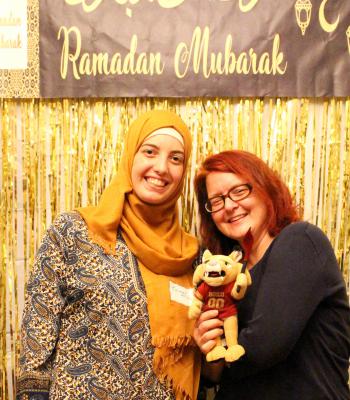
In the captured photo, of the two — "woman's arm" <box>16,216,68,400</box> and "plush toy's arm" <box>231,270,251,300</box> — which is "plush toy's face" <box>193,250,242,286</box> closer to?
"plush toy's arm" <box>231,270,251,300</box>

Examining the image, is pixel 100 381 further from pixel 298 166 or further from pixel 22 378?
pixel 298 166

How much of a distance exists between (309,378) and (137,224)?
2.11 feet

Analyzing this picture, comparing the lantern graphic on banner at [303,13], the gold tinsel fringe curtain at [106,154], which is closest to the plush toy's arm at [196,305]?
the gold tinsel fringe curtain at [106,154]

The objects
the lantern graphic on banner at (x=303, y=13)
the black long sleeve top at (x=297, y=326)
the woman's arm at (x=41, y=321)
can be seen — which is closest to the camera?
the black long sleeve top at (x=297, y=326)

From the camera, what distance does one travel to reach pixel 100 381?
128 cm

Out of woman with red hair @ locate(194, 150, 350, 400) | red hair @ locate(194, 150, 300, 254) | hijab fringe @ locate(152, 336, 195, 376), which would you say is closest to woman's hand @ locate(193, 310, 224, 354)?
woman with red hair @ locate(194, 150, 350, 400)

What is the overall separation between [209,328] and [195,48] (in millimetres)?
1025

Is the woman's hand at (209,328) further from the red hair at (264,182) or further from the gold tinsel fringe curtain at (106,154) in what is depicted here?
the gold tinsel fringe curtain at (106,154)

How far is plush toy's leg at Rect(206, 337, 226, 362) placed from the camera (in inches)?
46.7

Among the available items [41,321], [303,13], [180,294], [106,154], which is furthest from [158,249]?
[303,13]

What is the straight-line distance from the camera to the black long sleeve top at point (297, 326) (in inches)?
45.4

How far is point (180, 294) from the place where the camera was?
1400 millimetres

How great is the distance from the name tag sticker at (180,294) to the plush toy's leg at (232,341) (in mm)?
216

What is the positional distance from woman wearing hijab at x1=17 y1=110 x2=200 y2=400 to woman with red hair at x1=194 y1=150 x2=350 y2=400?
0.45 feet
